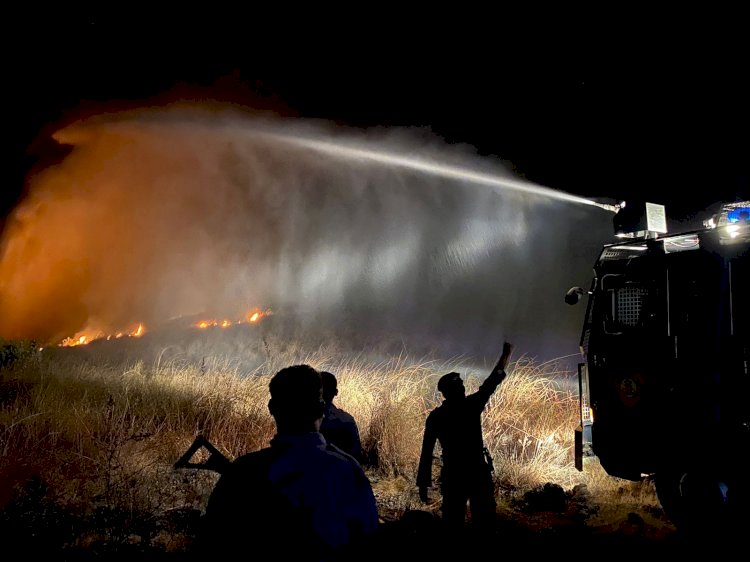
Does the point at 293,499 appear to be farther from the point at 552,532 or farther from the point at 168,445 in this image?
the point at 168,445

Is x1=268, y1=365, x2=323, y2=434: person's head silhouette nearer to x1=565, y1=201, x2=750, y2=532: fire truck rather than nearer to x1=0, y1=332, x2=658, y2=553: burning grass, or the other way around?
x1=0, y1=332, x2=658, y2=553: burning grass

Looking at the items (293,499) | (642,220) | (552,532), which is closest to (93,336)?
(552,532)

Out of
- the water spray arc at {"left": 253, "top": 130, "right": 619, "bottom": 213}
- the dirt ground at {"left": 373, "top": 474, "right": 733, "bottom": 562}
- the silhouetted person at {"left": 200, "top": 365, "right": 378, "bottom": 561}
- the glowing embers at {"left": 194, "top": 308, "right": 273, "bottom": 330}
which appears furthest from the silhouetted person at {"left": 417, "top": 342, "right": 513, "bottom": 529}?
the glowing embers at {"left": 194, "top": 308, "right": 273, "bottom": 330}

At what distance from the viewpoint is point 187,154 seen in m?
15.2

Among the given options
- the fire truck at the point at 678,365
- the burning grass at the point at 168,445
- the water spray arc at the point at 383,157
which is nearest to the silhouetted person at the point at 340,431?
the burning grass at the point at 168,445

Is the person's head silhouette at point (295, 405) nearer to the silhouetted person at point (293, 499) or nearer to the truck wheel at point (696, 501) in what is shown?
the silhouetted person at point (293, 499)

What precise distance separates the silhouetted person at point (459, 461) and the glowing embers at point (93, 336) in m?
14.9

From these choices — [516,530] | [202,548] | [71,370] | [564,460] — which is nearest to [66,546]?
[202,548]

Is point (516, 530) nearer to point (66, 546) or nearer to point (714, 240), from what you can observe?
point (714, 240)

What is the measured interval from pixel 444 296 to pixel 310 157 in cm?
712

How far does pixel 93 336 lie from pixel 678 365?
16.8 m

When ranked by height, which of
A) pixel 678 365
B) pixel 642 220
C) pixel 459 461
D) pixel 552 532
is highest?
pixel 642 220

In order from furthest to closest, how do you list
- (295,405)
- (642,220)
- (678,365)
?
(642,220) < (678,365) < (295,405)

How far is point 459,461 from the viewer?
145 inches
